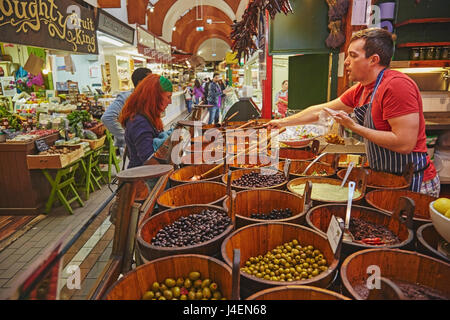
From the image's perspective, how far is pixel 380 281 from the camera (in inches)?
31.2

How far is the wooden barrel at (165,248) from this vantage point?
1.25 m

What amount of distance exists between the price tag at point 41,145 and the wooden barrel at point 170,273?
407 cm

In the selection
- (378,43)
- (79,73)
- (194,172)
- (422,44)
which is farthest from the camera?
(79,73)

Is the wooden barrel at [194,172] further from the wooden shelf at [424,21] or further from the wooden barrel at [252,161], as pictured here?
the wooden shelf at [424,21]

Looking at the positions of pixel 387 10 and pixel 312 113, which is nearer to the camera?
pixel 312 113

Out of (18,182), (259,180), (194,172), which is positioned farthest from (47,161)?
(259,180)

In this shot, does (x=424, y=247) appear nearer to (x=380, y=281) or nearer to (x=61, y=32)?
(x=380, y=281)

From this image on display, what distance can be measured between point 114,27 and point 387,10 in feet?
23.9

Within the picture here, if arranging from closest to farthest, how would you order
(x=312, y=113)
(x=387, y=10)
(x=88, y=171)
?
(x=312, y=113)
(x=387, y=10)
(x=88, y=171)

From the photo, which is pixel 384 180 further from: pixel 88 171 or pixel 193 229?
pixel 88 171

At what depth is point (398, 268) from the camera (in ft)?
4.06

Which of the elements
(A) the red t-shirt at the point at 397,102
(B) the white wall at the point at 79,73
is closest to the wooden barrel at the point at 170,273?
(A) the red t-shirt at the point at 397,102
